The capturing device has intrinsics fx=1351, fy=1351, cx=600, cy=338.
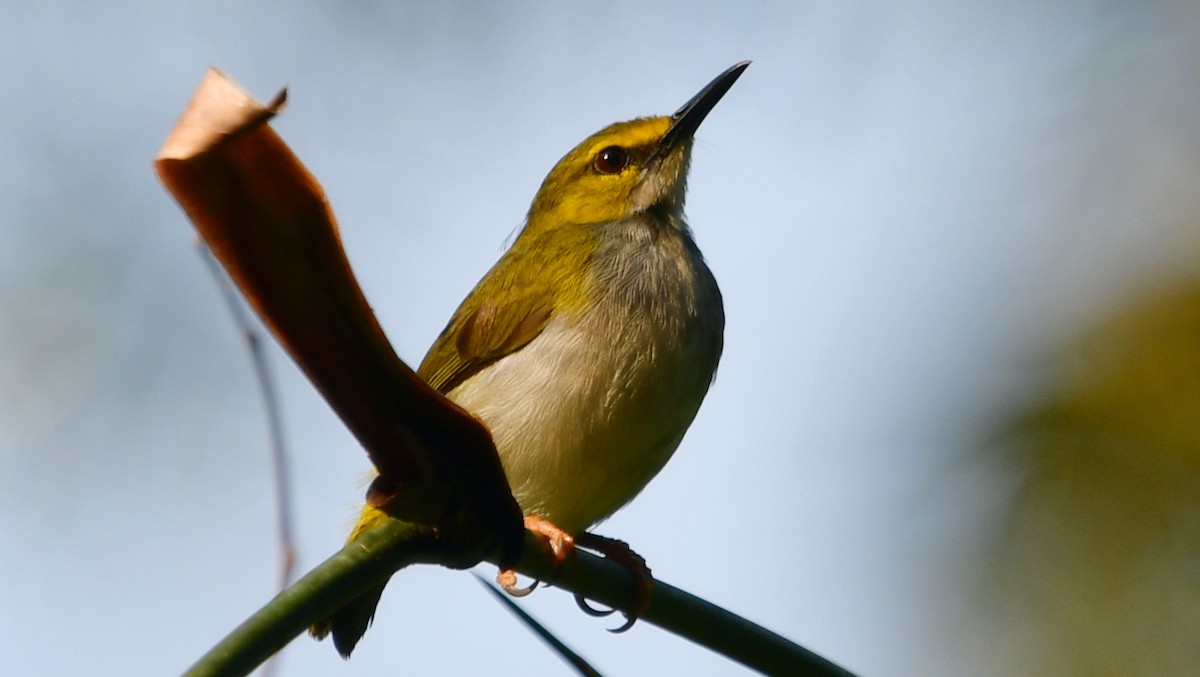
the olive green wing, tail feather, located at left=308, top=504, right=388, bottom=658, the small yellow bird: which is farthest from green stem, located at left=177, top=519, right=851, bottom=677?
the olive green wing

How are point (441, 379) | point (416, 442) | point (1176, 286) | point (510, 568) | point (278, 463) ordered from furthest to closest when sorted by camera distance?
1. point (441, 379)
2. point (1176, 286)
3. point (278, 463)
4. point (510, 568)
5. point (416, 442)

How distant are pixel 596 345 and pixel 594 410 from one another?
0.83 feet

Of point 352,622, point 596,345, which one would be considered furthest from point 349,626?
point 596,345

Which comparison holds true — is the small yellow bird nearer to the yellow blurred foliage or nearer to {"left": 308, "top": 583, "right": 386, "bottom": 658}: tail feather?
{"left": 308, "top": 583, "right": 386, "bottom": 658}: tail feather

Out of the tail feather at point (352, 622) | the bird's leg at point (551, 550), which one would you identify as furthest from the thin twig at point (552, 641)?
the tail feather at point (352, 622)

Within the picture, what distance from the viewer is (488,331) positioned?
4.29 metres

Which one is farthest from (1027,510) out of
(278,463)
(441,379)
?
(278,463)

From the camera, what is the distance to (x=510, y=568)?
69.1 inches

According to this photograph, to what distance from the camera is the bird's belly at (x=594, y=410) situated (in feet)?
12.2

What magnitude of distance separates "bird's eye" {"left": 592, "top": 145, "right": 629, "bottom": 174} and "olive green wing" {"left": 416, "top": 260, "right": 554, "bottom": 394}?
643 mm

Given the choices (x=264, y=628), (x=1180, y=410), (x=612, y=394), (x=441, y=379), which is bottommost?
(x=264, y=628)

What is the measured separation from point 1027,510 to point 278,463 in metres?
2.17

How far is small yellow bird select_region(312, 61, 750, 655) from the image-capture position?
3740mm

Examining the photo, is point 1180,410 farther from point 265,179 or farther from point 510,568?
point 265,179
